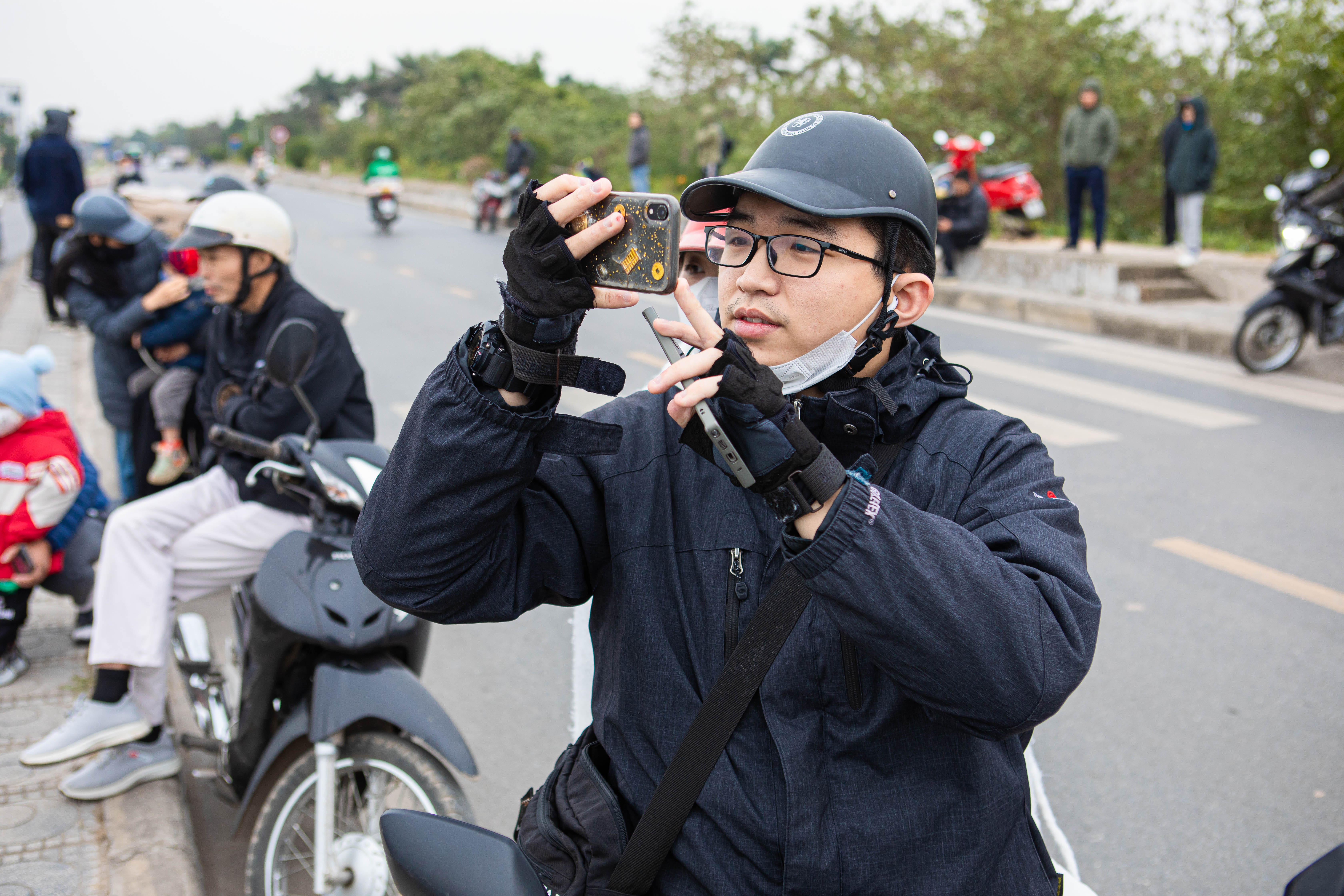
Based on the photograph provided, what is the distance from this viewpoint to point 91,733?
318 centimetres

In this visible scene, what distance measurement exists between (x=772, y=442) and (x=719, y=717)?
0.40m

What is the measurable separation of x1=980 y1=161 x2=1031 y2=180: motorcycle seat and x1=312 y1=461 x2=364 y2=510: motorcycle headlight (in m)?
14.6

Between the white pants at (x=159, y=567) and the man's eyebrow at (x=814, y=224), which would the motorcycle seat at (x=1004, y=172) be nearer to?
the white pants at (x=159, y=567)

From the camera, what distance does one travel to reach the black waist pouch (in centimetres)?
156

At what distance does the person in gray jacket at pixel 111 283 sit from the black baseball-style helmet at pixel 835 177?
3999 mm

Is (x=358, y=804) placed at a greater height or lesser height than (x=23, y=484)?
lesser

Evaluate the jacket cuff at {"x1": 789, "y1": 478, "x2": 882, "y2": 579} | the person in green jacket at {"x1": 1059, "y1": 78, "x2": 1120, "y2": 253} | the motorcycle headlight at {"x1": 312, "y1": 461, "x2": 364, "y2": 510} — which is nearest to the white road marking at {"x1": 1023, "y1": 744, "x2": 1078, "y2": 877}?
the jacket cuff at {"x1": 789, "y1": 478, "x2": 882, "y2": 579}

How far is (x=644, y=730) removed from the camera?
5.17ft

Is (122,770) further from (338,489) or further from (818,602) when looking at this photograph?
(818,602)

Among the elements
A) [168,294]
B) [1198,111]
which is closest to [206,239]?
[168,294]

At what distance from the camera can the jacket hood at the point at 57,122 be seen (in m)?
12.1

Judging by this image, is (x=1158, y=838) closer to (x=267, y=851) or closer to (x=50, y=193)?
(x=267, y=851)

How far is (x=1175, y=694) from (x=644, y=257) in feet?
11.2

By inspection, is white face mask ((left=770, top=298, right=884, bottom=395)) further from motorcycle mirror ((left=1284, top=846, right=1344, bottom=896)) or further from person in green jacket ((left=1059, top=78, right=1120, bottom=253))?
person in green jacket ((left=1059, top=78, right=1120, bottom=253))
